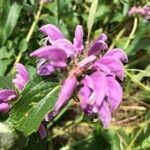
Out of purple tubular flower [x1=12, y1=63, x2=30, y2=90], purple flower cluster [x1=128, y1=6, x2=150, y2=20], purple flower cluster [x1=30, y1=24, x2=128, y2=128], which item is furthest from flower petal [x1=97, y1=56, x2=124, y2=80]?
purple flower cluster [x1=128, y1=6, x2=150, y2=20]

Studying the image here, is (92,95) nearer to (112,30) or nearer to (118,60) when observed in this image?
(118,60)

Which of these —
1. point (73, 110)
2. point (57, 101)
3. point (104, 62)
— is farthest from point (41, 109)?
point (73, 110)

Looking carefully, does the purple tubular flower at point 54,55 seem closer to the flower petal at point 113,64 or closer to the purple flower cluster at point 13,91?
the flower petal at point 113,64

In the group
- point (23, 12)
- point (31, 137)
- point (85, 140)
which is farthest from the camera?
point (23, 12)

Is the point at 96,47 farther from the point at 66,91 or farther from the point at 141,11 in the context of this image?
the point at 141,11

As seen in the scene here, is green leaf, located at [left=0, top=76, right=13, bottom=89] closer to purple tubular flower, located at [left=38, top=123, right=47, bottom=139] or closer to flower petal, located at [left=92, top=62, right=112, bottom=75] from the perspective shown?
purple tubular flower, located at [left=38, top=123, right=47, bottom=139]

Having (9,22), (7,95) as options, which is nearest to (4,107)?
(7,95)
